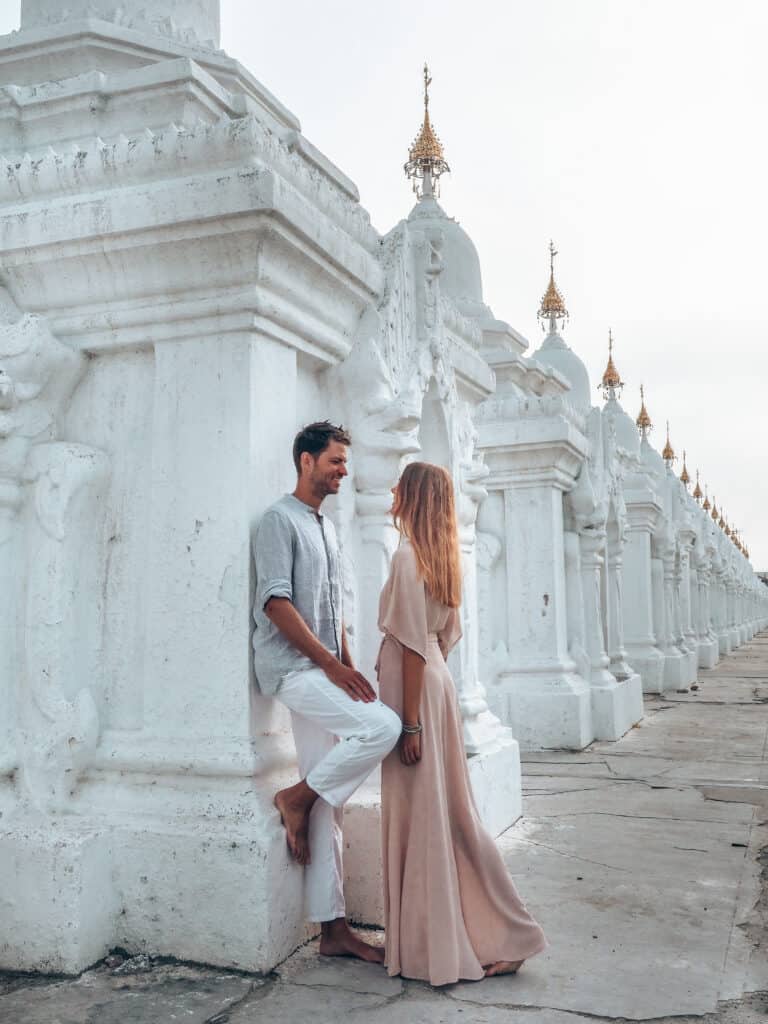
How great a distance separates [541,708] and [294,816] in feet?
14.2

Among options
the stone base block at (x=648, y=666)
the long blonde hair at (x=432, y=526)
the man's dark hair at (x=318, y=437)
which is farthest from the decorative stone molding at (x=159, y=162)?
the stone base block at (x=648, y=666)

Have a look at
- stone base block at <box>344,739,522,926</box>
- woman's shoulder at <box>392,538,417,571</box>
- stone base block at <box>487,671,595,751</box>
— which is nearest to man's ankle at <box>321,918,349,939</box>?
stone base block at <box>344,739,522,926</box>

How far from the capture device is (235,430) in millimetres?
3176

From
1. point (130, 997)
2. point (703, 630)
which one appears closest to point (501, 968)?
point (130, 997)

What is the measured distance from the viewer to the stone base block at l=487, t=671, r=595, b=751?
705 centimetres

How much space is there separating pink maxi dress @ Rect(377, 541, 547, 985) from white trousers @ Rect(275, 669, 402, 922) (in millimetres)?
115

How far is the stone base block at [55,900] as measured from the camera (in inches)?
115

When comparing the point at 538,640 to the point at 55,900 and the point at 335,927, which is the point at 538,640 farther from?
the point at 55,900

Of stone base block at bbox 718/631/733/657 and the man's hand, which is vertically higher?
the man's hand

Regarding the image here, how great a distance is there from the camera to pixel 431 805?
2.90 m

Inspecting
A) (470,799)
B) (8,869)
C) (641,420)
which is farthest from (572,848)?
(641,420)

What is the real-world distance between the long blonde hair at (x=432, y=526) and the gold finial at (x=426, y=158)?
5.06 meters

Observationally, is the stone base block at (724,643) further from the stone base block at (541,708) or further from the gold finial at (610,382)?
the stone base block at (541,708)

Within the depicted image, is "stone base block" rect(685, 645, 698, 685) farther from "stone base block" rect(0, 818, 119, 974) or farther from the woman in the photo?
"stone base block" rect(0, 818, 119, 974)
